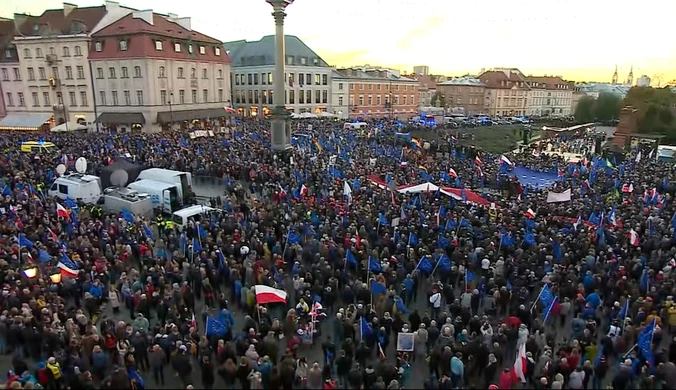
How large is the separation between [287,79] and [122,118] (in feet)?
82.2

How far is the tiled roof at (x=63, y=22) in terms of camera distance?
156ft

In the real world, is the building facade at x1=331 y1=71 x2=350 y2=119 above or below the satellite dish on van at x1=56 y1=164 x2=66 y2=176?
above

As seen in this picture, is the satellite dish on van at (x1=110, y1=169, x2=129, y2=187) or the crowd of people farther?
the satellite dish on van at (x1=110, y1=169, x2=129, y2=187)

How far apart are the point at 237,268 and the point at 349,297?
3217mm

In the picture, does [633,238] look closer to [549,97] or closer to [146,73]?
[146,73]

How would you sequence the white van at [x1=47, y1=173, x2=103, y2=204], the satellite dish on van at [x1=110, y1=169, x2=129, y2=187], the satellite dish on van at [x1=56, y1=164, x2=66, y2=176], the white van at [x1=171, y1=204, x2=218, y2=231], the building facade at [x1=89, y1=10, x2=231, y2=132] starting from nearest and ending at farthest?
the white van at [x1=171, y1=204, x2=218, y2=231] < the white van at [x1=47, y1=173, x2=103, y2=204] < the satellite dish on van at [x1=110, y1=169, x2=129, y2=187] < the satellite dish on van at [x1=56, y1=164, x2=66, y2=176] < the building facade at [x1=89, y1=10, x2=231, y2=132]

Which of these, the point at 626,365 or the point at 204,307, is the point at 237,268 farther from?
the point at 626,365

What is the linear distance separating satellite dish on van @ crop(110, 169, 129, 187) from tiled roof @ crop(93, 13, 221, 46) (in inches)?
1085

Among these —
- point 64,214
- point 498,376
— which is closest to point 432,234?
point 498,376

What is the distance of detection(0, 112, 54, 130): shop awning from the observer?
156 feet

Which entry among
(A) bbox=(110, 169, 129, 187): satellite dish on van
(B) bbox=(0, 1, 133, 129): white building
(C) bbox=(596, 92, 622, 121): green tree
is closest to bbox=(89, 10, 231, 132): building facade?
(B) bbox=(0, 1, 133, 129): white building

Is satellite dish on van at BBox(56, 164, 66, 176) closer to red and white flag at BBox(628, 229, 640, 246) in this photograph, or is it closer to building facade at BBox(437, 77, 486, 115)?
red and white flag at BBox(628, 229, 640, 246)

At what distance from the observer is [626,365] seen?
8.72 metres

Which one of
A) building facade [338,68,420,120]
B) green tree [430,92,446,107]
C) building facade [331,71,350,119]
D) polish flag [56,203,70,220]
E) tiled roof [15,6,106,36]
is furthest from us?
green tree [430,92,446,107]
